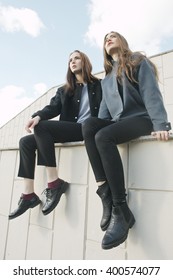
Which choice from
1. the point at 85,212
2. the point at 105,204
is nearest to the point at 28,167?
the point at 85,212

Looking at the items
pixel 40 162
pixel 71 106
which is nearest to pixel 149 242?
pixel 40 162

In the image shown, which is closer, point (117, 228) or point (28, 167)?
point (117, 228)

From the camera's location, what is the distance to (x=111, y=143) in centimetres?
115

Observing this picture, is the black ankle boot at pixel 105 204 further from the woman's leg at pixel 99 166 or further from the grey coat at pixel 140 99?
the grey coat at pixel 140 99

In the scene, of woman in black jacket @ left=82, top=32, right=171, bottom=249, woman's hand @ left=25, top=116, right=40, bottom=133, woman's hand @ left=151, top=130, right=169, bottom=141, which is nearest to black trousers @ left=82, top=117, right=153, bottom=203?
woman in black jacket @ left=82, top=32, right=171, bottom=249

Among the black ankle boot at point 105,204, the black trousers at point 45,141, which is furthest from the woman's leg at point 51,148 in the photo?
the black ankle boot at point 105,204

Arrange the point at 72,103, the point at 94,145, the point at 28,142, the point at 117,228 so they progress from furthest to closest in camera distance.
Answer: the point at 72,103, the point at 28,142, the point at 94,145, the point at 117,228

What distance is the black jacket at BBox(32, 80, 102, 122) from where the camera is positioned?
1.70 m

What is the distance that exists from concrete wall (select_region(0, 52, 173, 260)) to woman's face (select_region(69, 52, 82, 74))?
614mm

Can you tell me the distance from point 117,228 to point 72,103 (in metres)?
1.01

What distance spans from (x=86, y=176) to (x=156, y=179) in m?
0.44

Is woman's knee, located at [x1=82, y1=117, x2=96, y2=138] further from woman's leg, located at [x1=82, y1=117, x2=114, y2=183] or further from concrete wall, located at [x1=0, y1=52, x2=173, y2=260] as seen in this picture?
concrete wall, located at [x1=0, y1=52, x2=173, y2=260]

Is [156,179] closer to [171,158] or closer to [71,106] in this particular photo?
[171,158]

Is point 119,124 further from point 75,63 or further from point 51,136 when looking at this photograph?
point 75,63
